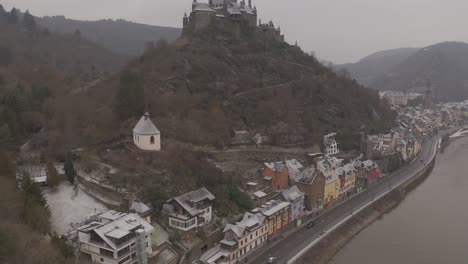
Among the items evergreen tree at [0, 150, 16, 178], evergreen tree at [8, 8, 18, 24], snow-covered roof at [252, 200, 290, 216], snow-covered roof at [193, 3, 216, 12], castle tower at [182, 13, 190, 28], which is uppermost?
evergreen tree at [8, 8, 18, 24]

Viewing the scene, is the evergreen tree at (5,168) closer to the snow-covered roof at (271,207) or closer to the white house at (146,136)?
the white house at (146,136)

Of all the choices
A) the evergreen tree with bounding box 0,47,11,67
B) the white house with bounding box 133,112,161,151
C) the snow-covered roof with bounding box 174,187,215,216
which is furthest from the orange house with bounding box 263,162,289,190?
the evergreen tree with bounding box 0,47,11,67

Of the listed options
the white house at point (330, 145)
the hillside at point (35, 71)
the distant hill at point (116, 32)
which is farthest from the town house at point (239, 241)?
the distant hill at point (116, 32)

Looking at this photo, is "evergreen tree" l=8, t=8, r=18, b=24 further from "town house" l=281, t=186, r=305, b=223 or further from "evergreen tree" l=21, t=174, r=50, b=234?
"town house" l=281, t=186, r=305, b=223

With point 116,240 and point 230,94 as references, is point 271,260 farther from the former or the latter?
point 230,94

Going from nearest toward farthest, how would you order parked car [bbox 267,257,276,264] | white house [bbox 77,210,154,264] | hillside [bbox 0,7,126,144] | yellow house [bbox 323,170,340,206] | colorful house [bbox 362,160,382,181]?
white house [bbox 77,210,154,264]
parked car [bbox 267,257,276,264]
hillside [bbox 0,7,126,144]
yellow house [bbox 323,170,340,206]
colorful house [bbox 362,160,382,181]

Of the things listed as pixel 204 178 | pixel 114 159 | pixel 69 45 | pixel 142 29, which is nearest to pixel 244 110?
pixel 204 178
